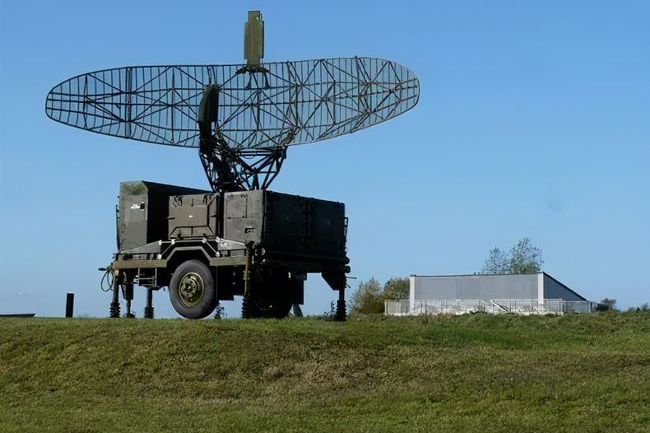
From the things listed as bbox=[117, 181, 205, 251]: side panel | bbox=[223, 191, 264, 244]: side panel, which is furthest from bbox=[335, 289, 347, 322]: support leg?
bbox=[117, 181, 205, 251]: side panel

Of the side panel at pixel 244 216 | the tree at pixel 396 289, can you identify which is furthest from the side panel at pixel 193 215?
the tree at pixel 396 289

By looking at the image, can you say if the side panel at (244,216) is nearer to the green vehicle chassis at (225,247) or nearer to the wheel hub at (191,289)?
the green vehicle chassis at (225,247)

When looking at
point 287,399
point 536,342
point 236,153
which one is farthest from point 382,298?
point 287,399

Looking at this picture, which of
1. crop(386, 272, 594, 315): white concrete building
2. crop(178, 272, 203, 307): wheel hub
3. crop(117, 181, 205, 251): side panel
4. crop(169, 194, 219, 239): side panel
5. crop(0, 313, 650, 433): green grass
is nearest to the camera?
crop(0, 313, 650, 433): green grass

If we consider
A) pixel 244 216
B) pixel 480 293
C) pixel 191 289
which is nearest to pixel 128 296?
pixel 191 289

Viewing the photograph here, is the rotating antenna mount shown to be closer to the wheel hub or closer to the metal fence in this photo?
the wheel hub

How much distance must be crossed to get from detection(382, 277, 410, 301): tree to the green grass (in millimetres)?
61168

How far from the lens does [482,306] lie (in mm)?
63812

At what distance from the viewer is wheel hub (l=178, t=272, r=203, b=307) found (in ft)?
83.5

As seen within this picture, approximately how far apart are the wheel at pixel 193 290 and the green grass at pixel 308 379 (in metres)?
2.47

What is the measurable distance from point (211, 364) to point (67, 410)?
2993 mm

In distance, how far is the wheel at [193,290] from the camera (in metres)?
25.3

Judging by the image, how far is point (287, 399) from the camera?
16594mm

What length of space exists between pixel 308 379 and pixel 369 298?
65.3 metres
